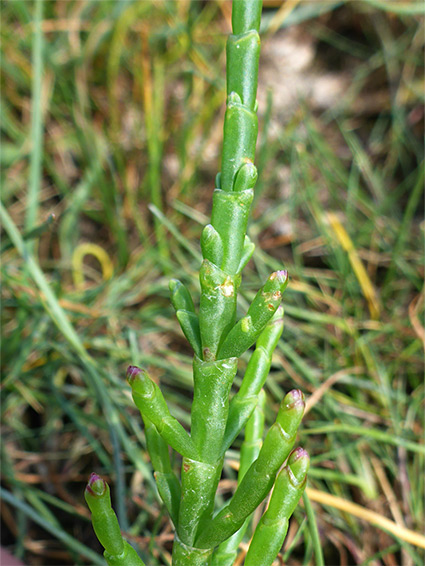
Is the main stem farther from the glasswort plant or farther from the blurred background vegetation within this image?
the blurred background vegetation

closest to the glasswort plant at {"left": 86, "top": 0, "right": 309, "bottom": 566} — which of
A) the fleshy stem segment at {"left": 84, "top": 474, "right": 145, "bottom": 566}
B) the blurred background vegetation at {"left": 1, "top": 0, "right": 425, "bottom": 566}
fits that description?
the fleshy stem segment at {"left": 84, "top": 474, "right": 145, "bottom": 566}

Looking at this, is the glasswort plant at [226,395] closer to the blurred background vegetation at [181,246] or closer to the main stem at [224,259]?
the main stem at [224,259]

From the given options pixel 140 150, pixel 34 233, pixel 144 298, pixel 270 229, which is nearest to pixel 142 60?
pixel 140 150

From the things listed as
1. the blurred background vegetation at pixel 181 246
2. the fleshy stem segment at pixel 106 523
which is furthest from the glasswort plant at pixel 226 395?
the blurred background vegetation at pixel 181 246

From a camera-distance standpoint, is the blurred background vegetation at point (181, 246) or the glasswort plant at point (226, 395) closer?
the glasswort plant at point (226, 395)

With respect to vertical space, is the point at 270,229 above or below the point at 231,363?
below

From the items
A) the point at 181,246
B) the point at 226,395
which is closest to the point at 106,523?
the point at 226,395

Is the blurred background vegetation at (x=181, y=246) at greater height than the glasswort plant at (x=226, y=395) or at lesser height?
lesser

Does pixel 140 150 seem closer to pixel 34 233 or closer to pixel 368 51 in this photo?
pixel 34 233
